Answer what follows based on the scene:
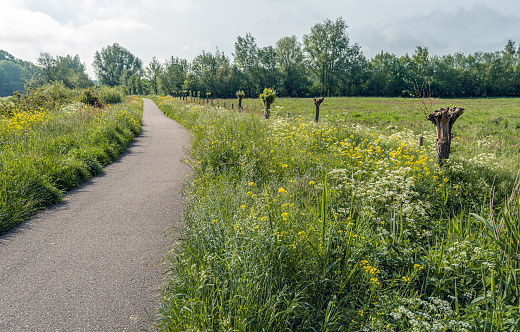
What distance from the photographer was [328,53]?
70.6 m

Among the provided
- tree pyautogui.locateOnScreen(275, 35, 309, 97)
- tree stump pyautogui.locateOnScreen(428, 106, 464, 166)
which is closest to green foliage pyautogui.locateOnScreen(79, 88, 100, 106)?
tree stump pyautogui.locateOnScreen(428, 106, 464, 166)

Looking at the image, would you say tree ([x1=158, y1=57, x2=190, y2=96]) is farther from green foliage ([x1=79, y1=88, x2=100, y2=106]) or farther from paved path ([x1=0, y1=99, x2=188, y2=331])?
paved path ([x1=0, y1=99, x2=188, y2=331])

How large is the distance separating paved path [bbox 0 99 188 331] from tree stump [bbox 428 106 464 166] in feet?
21.0

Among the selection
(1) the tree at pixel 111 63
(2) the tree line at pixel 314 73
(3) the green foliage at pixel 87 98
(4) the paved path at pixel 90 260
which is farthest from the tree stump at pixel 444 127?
(1) the tree at pixel 111 63

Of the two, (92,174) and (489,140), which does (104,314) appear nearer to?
(92,174)

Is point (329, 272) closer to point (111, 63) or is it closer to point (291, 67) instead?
point (291, 67)

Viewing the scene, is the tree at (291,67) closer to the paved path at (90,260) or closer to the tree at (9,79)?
the paved path at (90,260)

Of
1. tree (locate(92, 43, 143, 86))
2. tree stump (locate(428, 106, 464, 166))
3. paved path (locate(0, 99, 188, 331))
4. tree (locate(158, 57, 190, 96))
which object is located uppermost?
→ tree (locate(92, 43, 143, 86))

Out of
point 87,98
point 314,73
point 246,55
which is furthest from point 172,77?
point 87,98

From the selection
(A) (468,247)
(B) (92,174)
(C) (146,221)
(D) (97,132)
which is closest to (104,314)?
(C) (146,221)

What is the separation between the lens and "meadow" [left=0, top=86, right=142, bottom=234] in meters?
5.10

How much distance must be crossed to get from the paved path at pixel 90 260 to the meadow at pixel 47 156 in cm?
33

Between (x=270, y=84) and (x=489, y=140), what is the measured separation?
216 feet

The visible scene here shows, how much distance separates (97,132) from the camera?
9.85 metres
